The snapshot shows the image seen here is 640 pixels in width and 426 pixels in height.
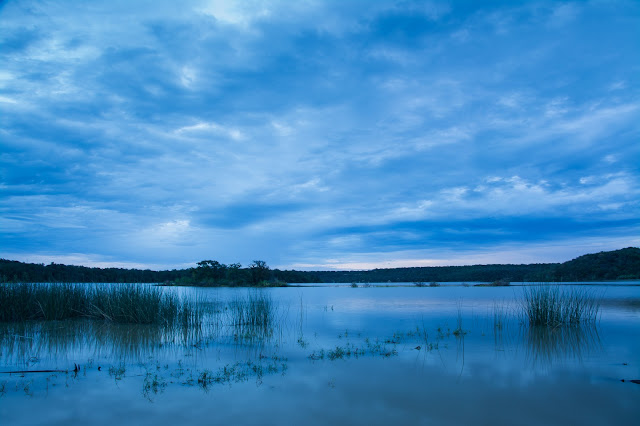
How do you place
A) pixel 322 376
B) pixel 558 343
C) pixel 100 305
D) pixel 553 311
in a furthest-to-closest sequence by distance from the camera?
pixel 100 305, pixel 553 311, pixel 558 343, pixel 322 376

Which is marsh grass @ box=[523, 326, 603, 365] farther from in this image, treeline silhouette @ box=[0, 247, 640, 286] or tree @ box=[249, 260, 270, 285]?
tree @ box=[249, 260, 270, 285]

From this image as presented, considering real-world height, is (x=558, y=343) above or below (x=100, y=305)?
below

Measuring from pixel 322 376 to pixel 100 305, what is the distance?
1298 cm

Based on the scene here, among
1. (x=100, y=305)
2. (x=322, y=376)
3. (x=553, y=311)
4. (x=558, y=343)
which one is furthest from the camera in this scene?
(x=100, y=305)

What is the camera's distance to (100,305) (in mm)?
16422

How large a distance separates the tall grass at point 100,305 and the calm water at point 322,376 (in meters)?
1.70

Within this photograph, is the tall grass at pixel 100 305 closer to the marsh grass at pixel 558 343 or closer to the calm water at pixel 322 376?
the calm water at pixel 322 376

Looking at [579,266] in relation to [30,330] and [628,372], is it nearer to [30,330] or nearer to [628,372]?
[628,372]

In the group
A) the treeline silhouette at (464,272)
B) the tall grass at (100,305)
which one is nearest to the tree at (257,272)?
the treeline silhouette at (464,272)

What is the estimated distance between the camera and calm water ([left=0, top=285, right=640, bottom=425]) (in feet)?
18.2

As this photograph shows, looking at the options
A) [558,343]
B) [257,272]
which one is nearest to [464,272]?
[257,272]

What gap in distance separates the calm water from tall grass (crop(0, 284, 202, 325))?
170cm

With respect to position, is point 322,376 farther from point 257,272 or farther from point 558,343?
point 257,272

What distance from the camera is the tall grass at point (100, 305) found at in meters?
14.7
